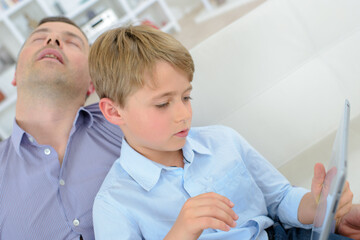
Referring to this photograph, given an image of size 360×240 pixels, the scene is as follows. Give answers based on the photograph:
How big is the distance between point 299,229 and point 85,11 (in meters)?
3.41

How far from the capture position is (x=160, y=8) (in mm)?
3754

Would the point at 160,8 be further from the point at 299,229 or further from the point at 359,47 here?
the point at 299,229

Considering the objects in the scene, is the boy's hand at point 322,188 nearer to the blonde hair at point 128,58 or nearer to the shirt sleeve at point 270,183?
the shirt sleeve at point 270,183

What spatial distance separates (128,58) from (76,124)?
0.55 m

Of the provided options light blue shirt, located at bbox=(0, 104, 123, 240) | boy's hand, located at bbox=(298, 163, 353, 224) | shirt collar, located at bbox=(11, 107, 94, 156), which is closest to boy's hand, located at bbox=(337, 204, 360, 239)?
boy's hand, located at bbox=(298, 163, 353, 224)

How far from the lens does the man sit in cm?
112

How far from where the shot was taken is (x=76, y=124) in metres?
1.30

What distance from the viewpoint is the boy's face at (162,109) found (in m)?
0.84

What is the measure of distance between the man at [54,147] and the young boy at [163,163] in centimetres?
29

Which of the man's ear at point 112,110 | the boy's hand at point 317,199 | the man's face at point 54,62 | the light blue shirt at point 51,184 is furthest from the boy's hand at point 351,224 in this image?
the man's face at point 54,62

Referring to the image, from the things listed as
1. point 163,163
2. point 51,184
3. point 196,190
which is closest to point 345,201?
point 196,190

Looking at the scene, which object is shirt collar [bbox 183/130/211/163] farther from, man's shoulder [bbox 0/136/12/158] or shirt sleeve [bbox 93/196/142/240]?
man's shoulder [bbox 0/136/12/158]

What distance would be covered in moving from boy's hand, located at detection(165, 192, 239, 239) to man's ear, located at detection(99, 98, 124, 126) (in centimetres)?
34

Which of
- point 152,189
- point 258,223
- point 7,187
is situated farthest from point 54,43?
point 258,223
